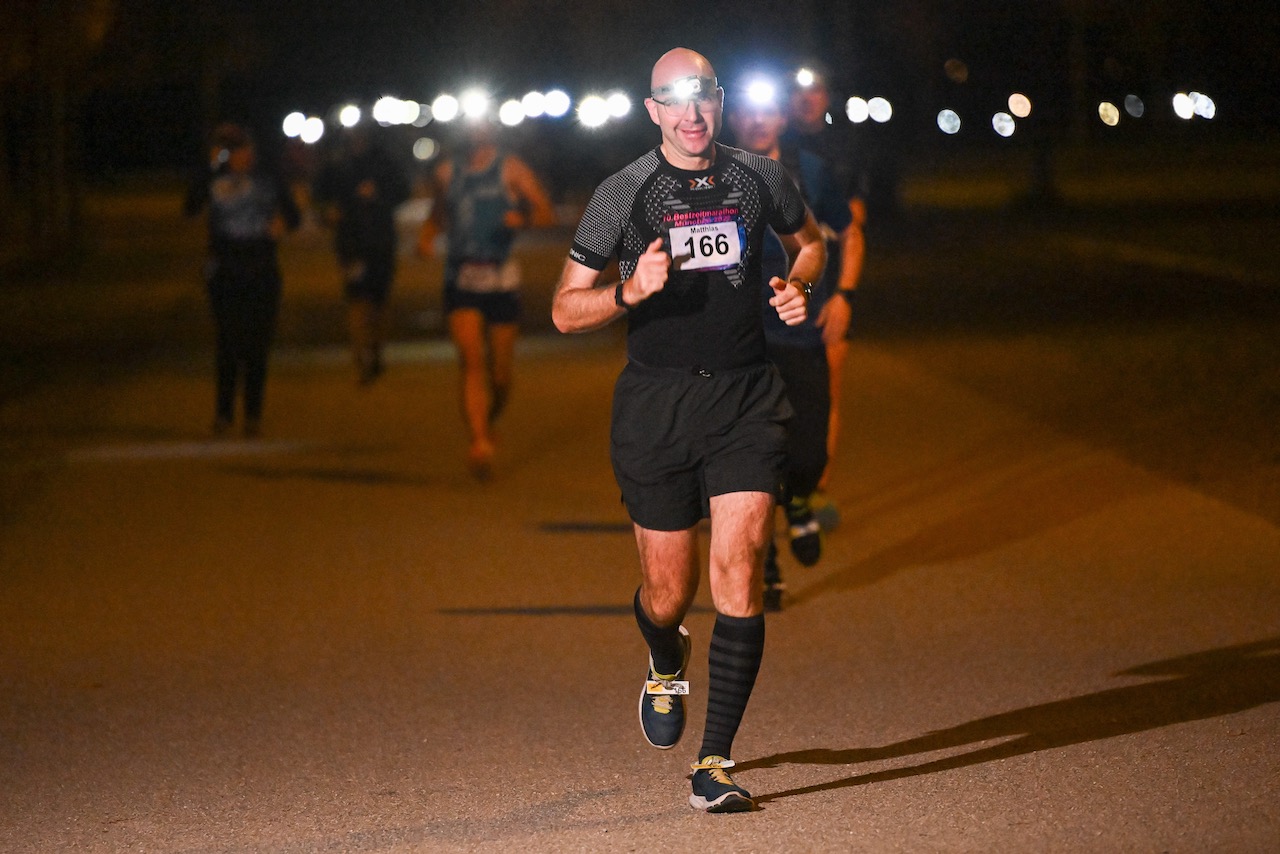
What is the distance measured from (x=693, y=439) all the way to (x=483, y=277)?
5831mm

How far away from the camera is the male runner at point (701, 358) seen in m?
5.32

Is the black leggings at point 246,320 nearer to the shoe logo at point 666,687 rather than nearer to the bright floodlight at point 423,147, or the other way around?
the shoe logo at point 666,687

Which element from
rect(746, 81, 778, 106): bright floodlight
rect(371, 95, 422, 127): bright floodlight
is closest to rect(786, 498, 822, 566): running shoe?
rect(746, 81, 778, 106): bright floodlight

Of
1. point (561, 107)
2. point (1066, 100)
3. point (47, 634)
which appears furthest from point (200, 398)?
point (1066, 100)

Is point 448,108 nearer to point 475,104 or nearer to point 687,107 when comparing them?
point 475,104

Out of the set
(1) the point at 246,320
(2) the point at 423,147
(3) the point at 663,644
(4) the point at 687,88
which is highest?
(4) the point at 687,88

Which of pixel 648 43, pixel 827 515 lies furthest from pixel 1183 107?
pixel 827 515

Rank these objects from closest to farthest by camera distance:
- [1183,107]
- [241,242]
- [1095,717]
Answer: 1. [1095,717]
2. [241,242]
3. [1183,107]

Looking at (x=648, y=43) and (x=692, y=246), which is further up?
(x=692, y=246)

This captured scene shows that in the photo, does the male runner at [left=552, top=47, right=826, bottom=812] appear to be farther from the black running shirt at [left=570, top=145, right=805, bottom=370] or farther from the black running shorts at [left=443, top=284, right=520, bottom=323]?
the black running shorts at [left=443, top=284, right=520, bottom=323]

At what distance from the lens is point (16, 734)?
619cm

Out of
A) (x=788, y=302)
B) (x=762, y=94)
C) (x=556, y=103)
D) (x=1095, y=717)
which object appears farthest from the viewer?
(x=556, y=103)

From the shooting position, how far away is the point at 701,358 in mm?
5395

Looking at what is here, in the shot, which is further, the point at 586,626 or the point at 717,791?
the point at 586,626
